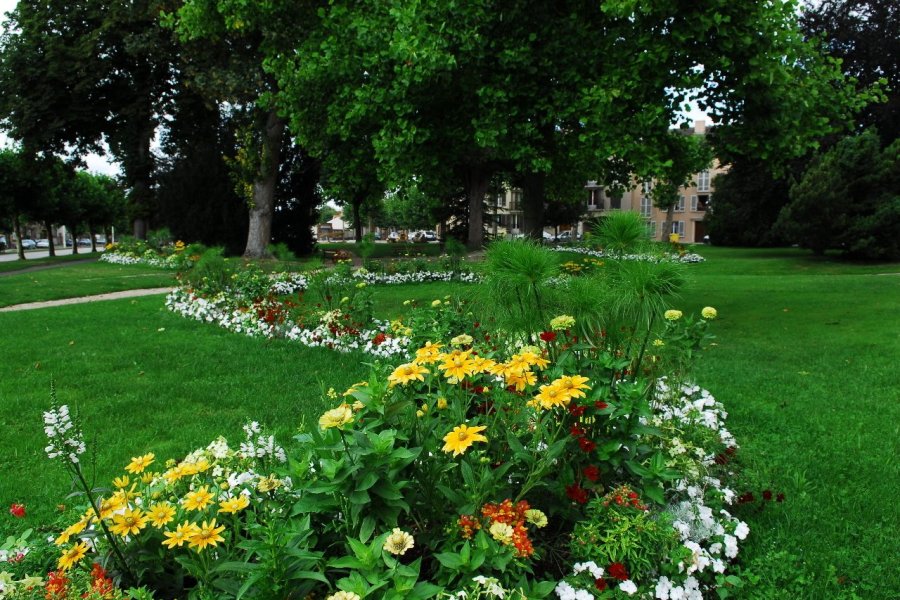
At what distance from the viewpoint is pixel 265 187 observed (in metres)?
20.0

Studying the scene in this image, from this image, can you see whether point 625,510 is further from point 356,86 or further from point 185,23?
point 185,23

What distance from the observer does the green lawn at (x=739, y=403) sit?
270 cm

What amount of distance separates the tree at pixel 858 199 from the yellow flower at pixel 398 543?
22013 millimetres

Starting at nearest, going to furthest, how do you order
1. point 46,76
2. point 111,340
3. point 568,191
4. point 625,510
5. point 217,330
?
point 625,510 < point 111,340 < point 217,330 < point 568,191 < point 46,76

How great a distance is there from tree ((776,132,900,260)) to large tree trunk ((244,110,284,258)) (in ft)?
57.1

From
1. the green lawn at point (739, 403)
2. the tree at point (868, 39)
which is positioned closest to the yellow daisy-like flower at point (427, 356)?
the green lawn at point (739, 403)

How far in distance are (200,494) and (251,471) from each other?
630 millimetres

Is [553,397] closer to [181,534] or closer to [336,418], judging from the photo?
[336,418]

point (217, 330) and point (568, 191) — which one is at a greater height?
point (568, 191)

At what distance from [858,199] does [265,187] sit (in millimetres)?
19494

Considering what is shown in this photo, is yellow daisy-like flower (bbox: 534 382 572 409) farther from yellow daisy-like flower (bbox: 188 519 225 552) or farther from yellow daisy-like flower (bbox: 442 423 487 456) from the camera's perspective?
yellow daisy-like flower (bbox: 188 519 225 552)

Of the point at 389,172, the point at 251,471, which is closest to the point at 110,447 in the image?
the point at 251,471

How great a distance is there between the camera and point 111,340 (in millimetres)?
7242

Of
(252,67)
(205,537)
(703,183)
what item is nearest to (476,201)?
(252,67)
